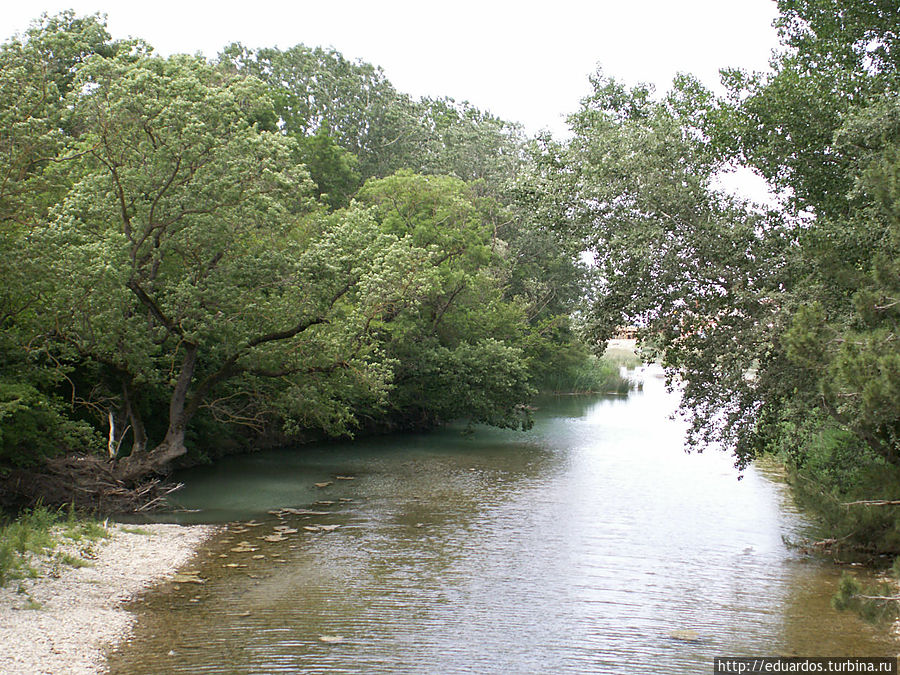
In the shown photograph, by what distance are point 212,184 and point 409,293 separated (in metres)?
5.74

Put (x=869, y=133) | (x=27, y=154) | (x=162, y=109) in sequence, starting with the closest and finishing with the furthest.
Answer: (x=869, y=133)
(x=27, y=154)
(x=162, y=109)

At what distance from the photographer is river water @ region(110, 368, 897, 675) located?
9.09m

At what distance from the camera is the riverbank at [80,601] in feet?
26.8

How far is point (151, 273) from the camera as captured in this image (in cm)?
1806

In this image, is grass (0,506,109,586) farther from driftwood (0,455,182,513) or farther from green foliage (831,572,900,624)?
green foliage (831,572,900,624)

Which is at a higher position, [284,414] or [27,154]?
[27,154]

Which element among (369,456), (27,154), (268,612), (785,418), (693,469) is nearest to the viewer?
(268,612)

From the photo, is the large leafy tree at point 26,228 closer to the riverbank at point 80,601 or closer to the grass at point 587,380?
the riverbank at point 80,601

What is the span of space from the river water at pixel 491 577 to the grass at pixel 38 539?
4.99ft

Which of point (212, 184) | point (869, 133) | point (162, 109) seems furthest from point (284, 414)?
point (869, 133)

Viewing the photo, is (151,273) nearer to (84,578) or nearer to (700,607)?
(84,578)

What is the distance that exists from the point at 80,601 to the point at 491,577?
573 cm

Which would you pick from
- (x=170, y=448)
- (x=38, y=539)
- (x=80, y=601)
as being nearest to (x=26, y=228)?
(x=170, y=448)

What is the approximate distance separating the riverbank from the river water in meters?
0.35
